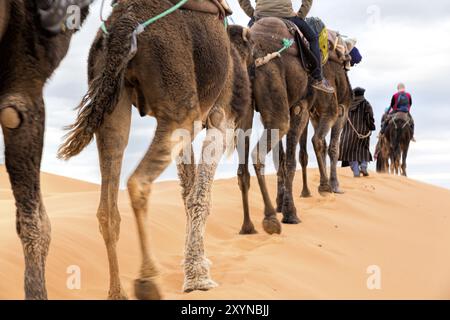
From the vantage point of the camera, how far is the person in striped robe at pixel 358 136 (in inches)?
643

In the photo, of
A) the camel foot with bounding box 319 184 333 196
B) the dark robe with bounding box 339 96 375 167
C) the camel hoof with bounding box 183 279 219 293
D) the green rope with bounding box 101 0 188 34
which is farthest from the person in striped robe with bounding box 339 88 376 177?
the green rope with bounding box 101 0 188 34

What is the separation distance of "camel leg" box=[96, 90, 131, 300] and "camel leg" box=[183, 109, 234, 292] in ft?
2.13

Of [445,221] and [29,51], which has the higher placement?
[29,51]

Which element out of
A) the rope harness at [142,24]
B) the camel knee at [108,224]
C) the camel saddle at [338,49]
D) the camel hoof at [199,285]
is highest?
the camel saddle at [338,49]

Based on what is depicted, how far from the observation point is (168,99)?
4484mm

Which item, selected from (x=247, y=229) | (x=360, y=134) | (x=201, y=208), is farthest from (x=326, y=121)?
(x=201, y=208)

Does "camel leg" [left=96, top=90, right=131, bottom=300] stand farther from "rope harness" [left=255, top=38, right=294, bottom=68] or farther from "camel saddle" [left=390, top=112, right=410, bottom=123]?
"camel saddle" [left=390, top=112, right=410, bottom=123]

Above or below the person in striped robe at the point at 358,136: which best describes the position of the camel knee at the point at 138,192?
below

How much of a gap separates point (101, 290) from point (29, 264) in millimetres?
1568

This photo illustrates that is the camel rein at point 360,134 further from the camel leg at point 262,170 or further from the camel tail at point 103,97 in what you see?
the camel tail at point 103,97

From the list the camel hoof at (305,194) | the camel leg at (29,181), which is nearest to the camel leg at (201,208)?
the camel leg at (29,181)

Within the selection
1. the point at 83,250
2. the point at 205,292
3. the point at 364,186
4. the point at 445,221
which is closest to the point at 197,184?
the point at 205,292

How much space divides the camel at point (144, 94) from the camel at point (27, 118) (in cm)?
74
